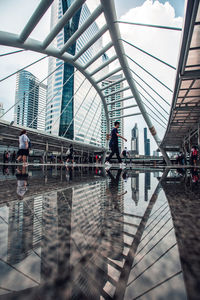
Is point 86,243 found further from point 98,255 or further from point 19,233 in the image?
point 19,233

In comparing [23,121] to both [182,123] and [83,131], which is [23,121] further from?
[182,123]

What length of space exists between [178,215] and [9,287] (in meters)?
1.04

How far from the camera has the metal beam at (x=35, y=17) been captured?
224 inches

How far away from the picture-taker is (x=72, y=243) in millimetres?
690

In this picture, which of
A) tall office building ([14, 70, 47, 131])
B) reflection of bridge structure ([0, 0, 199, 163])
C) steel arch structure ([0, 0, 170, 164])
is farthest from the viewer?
tall office building ([14, 70, 47, 131])

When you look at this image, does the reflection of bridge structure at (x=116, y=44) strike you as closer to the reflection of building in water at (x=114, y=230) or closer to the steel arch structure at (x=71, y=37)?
the steel arch structure at (x=71, y=37)

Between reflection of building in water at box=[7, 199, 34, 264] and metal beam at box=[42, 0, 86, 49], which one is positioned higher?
metal beam at box=[42, 0, 86, 49]

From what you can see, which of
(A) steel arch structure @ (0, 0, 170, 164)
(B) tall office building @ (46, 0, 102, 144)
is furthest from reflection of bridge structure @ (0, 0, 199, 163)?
(B) tall office building @ (46, 0, 102, 144)

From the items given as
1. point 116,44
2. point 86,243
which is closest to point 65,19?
point 116,44

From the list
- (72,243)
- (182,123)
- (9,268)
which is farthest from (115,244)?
(182,123)

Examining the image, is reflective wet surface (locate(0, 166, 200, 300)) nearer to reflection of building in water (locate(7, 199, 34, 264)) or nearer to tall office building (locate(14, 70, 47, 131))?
reflection of building in water (locate(7, 199, 34, 264))

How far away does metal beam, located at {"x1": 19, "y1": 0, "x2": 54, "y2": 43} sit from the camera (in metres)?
5.69

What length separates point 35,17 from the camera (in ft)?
19.5

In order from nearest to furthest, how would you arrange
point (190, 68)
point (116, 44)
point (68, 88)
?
1. point (190, 68)
2. point (116, 44)
3. point (68, 88)
